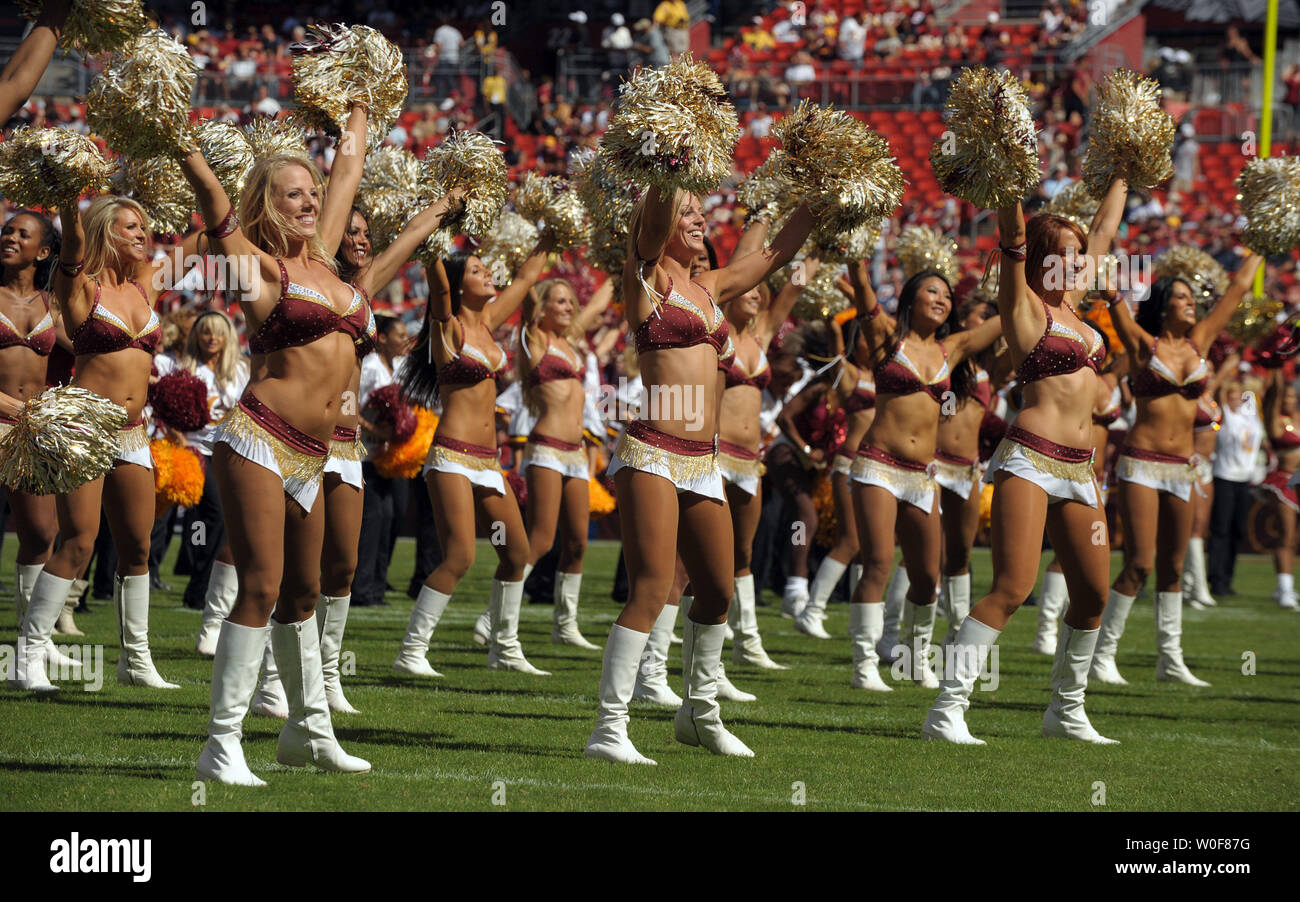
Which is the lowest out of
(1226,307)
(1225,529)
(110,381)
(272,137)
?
(1225,529)

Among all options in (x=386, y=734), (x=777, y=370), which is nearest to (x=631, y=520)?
(x=386, y=734)

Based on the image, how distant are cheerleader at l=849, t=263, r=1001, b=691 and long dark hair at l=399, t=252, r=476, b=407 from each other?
6.25 ft

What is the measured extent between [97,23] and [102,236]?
2.17 metres

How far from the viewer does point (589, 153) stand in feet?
22.5

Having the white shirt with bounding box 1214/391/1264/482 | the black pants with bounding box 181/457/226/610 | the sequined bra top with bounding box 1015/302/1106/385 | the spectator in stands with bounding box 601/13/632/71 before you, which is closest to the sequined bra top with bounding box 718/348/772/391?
the sequined bra top with bounding box 1015/302/1106/385

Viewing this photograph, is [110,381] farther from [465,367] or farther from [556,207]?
[556,207]

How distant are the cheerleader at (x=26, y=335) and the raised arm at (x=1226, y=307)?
212 inches

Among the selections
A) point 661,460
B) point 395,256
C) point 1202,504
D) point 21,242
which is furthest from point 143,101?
point 1202,504

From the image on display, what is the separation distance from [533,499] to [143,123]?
418cm

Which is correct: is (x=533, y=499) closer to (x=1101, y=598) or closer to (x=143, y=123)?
(x=1101, y=598)

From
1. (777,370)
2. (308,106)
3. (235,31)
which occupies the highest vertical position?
(235,31)

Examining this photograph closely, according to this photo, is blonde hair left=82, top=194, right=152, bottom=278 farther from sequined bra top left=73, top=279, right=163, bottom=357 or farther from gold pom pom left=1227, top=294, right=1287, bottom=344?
gold pom pom left=1227, top=294, right=1287, bottom=344

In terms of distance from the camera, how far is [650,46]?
2505 cm
